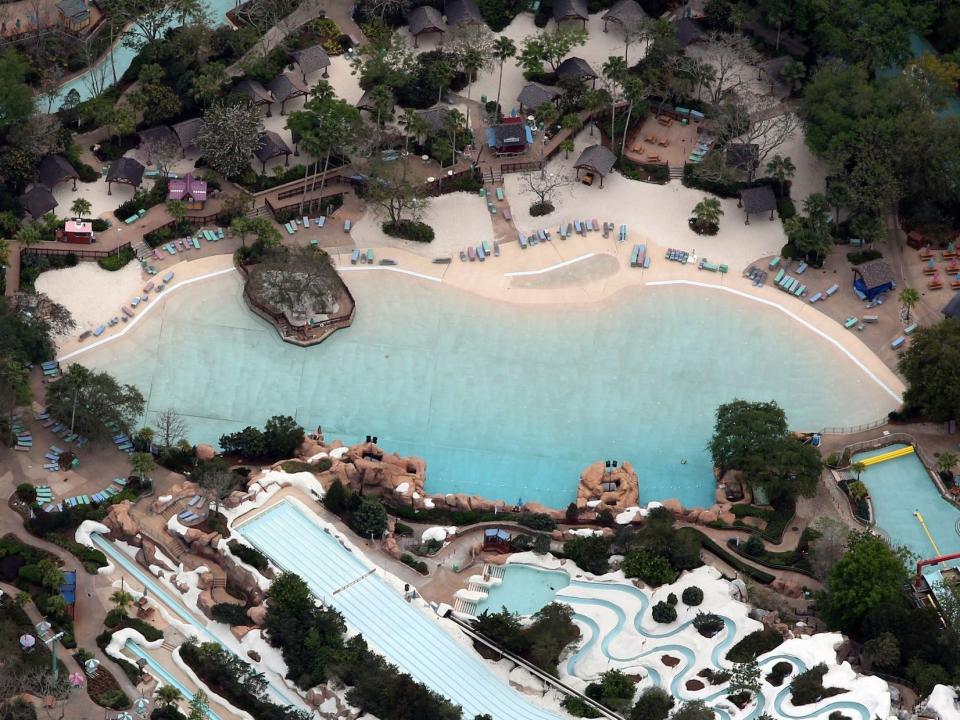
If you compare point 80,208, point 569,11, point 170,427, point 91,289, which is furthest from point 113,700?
point 569,11

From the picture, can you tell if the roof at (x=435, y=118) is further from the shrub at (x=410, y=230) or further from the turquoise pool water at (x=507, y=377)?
the turquoise pool water at (x=507, y=377)

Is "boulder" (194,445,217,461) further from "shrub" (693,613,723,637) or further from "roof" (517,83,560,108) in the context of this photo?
"roof" (517,83,560,108)

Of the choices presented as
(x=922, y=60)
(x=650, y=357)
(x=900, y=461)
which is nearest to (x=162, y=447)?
(x=650, y=357)

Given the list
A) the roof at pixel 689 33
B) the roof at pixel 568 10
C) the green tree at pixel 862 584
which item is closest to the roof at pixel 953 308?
the green tree at pixel 862 584

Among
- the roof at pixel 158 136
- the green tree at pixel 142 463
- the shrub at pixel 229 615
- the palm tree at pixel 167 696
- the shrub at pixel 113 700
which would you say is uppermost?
the roof at pixel 158 136

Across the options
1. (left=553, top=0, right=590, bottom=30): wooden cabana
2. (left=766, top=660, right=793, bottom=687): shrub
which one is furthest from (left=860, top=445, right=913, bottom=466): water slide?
(left=553, top=0, right=590, bottom=30): wooden cabana

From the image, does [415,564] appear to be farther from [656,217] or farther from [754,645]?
[656,217]
